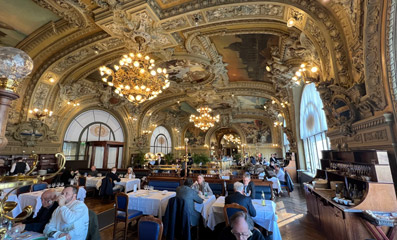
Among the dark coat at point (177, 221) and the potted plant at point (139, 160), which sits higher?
the potted plant at point (139, 160)

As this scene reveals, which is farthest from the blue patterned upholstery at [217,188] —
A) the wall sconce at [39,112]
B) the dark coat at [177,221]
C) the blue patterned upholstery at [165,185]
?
the wall sconce at [39,112]

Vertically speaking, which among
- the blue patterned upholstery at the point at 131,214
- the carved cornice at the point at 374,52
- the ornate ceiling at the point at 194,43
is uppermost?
the ornate ceiling at the point at 194,43

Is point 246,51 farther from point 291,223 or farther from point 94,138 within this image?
point 94,138

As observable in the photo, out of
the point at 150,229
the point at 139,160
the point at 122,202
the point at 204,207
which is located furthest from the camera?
the point at 139,160

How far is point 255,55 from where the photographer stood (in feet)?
23.7

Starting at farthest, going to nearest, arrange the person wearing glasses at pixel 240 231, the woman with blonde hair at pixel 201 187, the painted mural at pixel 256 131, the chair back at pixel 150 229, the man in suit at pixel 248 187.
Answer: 1. the painted mural at pixel 256 131
2. the woman with blonde hair at pixel 201 187
3. the man in suit at pixel 248 187
4. the chair back at pixel 150 229
5. the person wearing glasses at pixel 240 231

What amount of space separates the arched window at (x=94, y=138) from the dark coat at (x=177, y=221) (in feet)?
30.5

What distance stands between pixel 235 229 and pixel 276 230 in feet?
5.68

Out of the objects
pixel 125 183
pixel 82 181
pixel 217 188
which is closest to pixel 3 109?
pixel 217 188

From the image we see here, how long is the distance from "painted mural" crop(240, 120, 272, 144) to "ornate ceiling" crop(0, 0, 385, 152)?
886 centimetres

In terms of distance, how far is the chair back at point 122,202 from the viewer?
3.58m

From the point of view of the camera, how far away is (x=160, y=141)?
704 inches

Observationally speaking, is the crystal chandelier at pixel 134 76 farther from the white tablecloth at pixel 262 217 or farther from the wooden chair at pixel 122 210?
the white tablecloth at pixel 262 217

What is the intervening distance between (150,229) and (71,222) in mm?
1002
